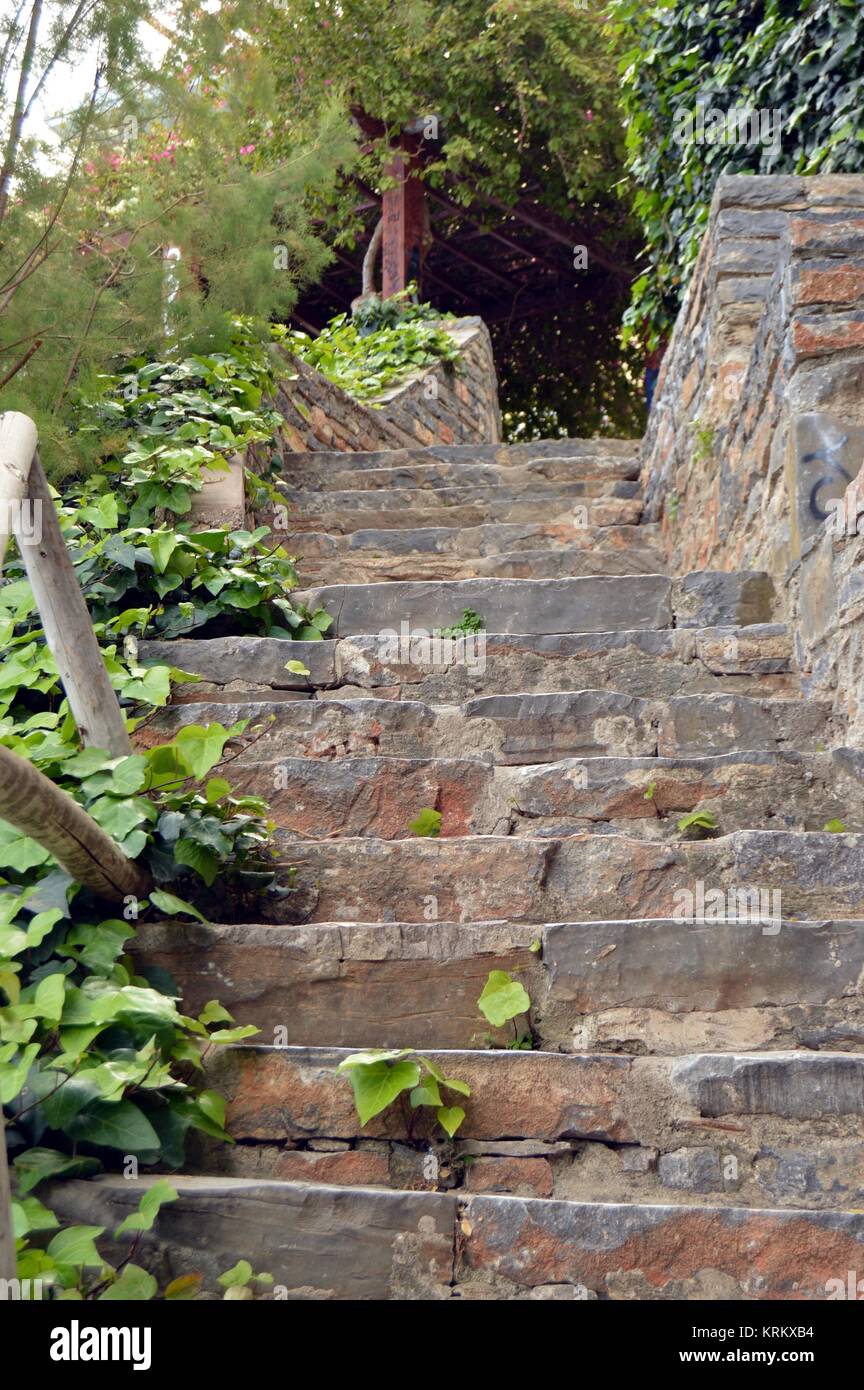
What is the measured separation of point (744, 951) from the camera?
6.51ft

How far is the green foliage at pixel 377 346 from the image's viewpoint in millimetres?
7184

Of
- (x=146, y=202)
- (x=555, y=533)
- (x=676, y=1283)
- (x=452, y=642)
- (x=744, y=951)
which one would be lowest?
(x=676, y=1283)

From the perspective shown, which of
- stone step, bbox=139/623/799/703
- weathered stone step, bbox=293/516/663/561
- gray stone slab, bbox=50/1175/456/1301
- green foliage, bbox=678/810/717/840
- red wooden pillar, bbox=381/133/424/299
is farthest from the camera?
red wooden pillar, bbox=381/133/424/299

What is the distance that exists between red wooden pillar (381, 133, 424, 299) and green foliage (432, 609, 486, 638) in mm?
6303

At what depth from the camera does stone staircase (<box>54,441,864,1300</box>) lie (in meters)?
1.61

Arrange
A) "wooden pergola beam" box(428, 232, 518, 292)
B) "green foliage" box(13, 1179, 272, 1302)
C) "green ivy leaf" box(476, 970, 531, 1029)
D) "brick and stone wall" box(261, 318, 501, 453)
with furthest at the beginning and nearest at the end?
"wooden pergola beam" box(428, 232, 518, 292), "brick and stone wall" box(261, 318, 501, 453), "green ivy leaf" box(476, 970, 531, 1029), "green foliage" box(13, 1179, 272, 1302)

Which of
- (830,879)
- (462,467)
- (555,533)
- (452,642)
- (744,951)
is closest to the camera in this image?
(744,951)

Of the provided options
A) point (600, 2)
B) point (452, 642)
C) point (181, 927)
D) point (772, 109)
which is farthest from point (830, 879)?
point (600, 2)

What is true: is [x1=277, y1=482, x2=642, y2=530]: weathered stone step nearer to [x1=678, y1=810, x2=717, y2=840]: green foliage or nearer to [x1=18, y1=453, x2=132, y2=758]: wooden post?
[x1=678, y1=810, x2=717, y2=840]: green foliage

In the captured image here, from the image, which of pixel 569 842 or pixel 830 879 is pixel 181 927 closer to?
pixel 569 842

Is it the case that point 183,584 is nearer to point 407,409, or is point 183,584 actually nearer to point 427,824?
point 427,824

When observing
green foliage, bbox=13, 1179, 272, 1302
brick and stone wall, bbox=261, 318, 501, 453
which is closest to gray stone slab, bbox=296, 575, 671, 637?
brick and stone wall, bbox=261, 318, 501, 453

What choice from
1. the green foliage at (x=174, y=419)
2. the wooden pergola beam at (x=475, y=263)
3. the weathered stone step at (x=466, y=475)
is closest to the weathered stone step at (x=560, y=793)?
the green foliage at (x=174, y=419)
